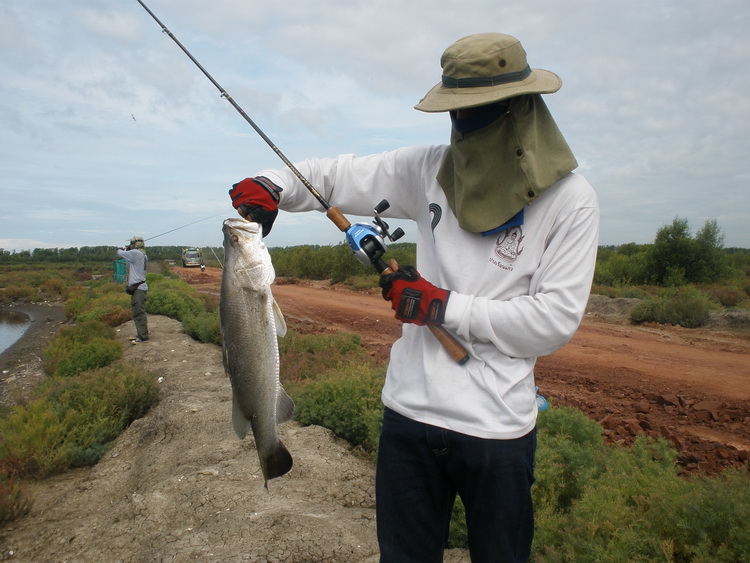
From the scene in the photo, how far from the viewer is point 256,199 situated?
231 cm

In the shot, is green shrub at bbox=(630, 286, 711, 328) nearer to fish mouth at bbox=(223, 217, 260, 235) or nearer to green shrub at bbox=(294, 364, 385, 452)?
green shrub at bbox=(294, 364, 385, 452)

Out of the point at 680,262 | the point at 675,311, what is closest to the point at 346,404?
the point at 675,311

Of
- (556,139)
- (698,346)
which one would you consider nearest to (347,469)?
(556,139)

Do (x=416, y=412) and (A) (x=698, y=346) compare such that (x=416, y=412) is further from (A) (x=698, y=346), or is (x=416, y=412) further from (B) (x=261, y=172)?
(A) (x=698, y=346)

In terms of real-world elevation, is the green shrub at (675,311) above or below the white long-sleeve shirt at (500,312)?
below

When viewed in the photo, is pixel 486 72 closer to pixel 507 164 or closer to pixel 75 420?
pixel 507 164

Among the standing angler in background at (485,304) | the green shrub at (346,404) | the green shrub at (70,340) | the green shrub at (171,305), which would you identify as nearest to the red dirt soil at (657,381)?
the green shrub at (346,404)

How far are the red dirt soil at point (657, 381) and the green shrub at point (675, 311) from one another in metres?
0.45

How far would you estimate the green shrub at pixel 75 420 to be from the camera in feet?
21.1

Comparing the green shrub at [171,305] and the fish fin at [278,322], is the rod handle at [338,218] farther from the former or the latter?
the green shrub at [171,305]

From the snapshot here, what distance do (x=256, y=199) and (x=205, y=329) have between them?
10552mm

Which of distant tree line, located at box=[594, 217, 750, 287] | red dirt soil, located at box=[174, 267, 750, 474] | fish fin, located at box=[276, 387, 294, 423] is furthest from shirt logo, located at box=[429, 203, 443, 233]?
distant tree line, located at box=[594, 217, 750, 287]

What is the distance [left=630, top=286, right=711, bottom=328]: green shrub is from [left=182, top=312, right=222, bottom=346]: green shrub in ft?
34.9

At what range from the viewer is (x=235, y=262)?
219 cm
